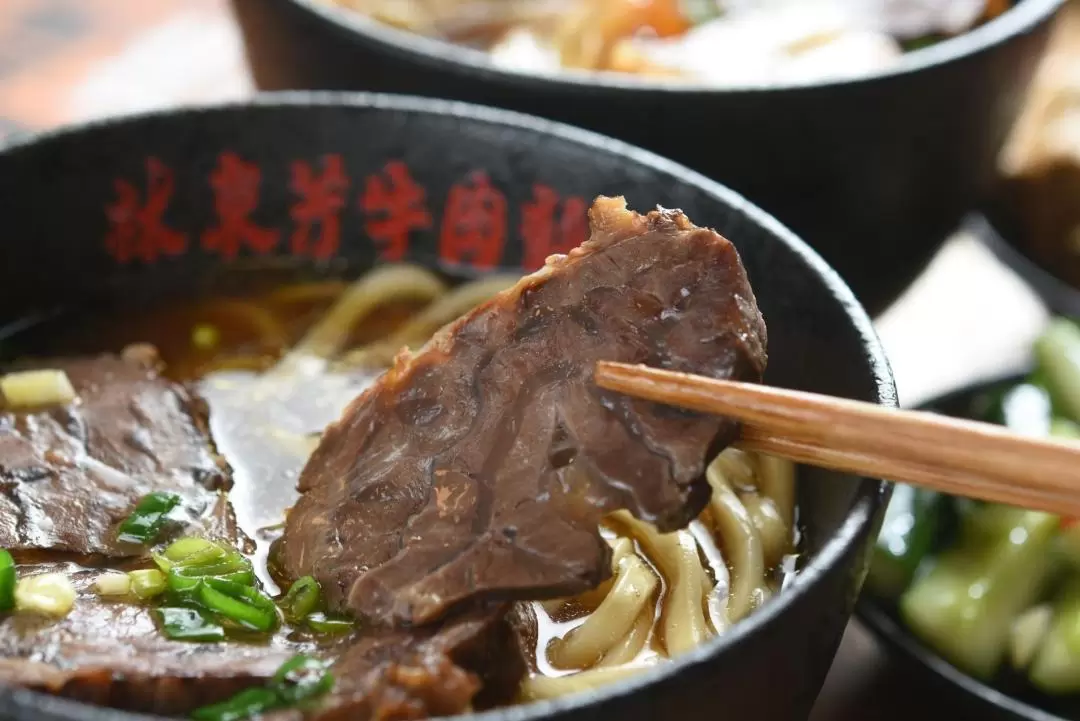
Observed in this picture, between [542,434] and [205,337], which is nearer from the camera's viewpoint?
[542,434]

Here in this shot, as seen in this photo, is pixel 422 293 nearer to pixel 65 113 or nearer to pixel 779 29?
pixel 779 29

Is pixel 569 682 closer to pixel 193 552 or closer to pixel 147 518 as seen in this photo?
pixel 193 552

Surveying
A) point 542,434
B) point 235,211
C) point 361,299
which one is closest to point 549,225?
point 361,299

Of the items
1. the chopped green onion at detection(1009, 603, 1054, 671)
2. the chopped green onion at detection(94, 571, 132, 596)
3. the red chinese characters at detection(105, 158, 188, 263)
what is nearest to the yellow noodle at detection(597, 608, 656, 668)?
the chopped green onion at detection(94, 571, 132, 596)

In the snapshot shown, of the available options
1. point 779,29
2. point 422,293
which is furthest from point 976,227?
point 422,293

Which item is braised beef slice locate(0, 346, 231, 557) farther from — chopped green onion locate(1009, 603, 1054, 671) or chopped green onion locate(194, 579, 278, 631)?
chopped green onion locate(1009, 603, 1054, 671)

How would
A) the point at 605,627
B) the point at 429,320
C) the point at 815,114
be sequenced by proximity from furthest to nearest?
the point at 429,320 < the point at 815,114 < the point at 605,627

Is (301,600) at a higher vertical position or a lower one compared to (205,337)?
lower
